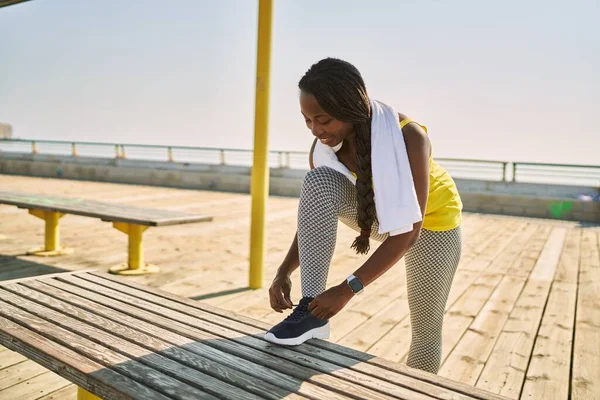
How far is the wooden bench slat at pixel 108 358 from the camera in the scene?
129 cm

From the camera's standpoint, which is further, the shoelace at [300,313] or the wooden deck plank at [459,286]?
the wooden deck plank at [459,286]

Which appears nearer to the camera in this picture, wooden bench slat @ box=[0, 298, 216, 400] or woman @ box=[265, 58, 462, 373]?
wooden bench slat @ box=[0, 298, 216, 400]

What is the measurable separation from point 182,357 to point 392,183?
2.76ft

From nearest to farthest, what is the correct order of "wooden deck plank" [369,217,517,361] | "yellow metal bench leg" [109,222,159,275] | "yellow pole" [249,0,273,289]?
"wooden deck plank" [369,217,517,361] → "yellow pole" [249,0,273,289] → "yellow metal bench leg" [109,222,159,275]

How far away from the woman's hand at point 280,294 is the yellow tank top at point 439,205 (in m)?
0.60

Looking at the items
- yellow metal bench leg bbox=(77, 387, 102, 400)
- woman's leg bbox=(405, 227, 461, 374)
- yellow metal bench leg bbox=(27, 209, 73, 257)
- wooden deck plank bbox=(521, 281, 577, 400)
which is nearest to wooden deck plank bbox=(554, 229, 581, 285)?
wooden deck plank bbox=(521, 281, 577, 400)

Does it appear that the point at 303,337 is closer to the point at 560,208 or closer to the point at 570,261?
the point at 570,261

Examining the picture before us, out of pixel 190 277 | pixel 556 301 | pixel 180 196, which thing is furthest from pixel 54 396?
pixel 180 196

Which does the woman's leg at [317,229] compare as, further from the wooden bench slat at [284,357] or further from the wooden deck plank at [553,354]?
the wooden deck plank at [553,354]

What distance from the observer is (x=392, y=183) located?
1578 millimetres

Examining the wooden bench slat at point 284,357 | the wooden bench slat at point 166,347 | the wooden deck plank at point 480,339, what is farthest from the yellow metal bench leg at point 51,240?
the wooden deck plank at point 480,339

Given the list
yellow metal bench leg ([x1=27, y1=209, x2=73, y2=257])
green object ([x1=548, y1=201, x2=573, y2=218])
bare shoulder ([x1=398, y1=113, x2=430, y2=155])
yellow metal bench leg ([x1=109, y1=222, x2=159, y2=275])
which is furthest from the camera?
green object ([x1=548, y1=201, x2=573, y2=218])

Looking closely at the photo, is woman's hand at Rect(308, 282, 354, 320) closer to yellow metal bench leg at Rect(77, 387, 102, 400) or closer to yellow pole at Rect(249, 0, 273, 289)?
yellow metal bench leg at Rect(77, 387, 102, 400)

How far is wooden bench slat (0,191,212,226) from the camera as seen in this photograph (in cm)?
432
